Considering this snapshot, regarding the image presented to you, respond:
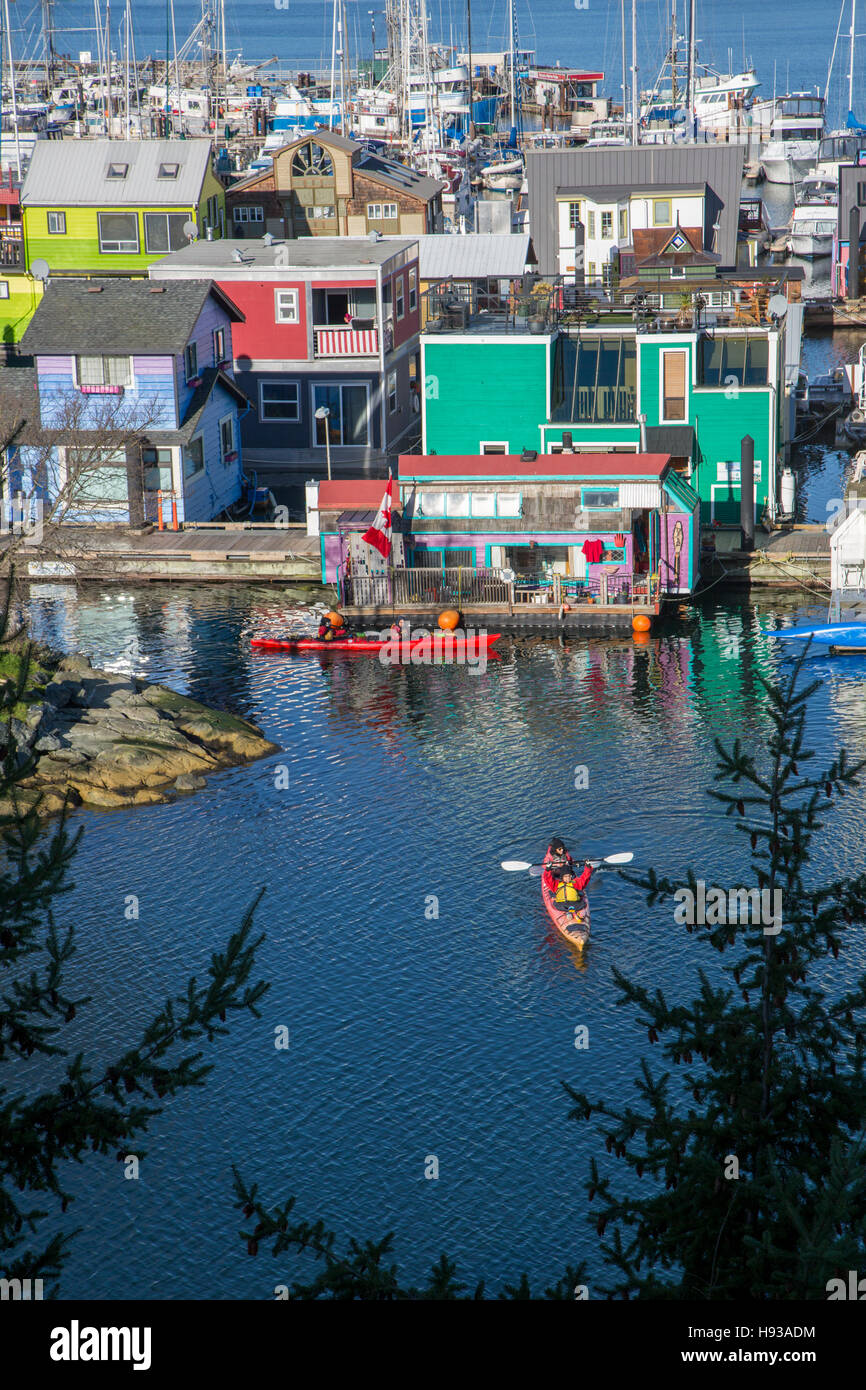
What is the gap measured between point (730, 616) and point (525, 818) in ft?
57.4

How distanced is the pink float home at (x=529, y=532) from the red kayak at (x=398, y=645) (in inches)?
88.9

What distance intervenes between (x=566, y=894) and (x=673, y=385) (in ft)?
99.6

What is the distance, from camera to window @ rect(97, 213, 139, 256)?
3002 inches

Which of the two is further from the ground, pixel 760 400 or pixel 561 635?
pixel 760 400

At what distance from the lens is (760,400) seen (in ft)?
190

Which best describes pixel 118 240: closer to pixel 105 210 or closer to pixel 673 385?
pixel 105 210

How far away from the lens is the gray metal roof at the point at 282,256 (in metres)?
65.2

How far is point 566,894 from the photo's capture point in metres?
32.4

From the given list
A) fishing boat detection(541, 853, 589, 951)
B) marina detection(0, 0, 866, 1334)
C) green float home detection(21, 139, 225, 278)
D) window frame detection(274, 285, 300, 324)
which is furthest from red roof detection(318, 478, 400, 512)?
green float home detection(21, 139, 225, 278)

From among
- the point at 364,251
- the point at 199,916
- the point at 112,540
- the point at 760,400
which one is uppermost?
the point at 364,251

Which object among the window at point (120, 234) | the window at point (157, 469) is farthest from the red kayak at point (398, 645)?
the window at point (120, 234)
